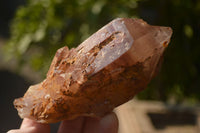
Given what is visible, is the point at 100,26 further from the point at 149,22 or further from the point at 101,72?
the point at 101,72

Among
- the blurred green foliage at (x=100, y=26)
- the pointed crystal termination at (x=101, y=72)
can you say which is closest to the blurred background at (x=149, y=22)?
the blurred green foliage at (x=100, y=26)

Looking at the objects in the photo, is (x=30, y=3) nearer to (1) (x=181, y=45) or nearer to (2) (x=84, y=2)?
(2) (x=84, y=2)

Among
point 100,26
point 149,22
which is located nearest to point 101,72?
point 100,26

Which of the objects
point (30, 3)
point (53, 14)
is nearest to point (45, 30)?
point (53, 14)

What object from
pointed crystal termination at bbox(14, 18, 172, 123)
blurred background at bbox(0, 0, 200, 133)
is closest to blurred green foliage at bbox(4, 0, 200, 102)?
blurred background at bbox(0, 0, 200, 133)

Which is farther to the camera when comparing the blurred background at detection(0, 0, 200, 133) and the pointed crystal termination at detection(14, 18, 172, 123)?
the blurred background at detection(0, 0, 200, 133)

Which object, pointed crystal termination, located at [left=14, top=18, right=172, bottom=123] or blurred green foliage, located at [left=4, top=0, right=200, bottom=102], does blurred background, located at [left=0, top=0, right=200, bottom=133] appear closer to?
blurred green foliage, located at [left=4, top=0, right=200, bottom=102]
